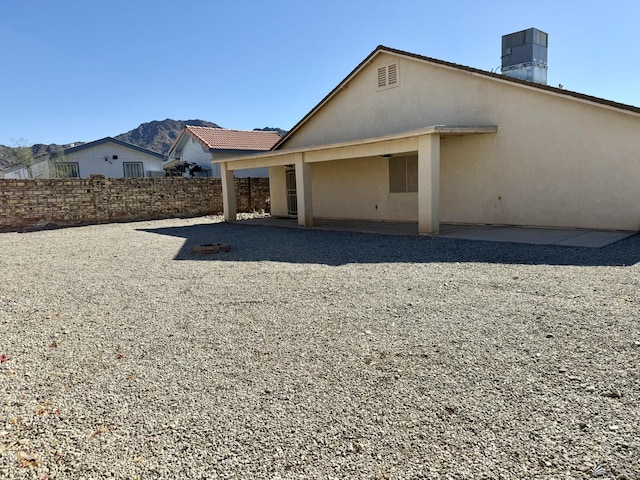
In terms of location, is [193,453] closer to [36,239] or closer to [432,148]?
[432,148]

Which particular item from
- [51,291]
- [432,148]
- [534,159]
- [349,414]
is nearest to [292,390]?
[349,414]

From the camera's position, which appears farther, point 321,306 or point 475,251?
point 475,251

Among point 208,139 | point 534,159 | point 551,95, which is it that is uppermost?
point 208,139

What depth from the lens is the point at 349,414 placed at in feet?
8.49

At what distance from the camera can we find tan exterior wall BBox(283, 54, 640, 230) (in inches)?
380

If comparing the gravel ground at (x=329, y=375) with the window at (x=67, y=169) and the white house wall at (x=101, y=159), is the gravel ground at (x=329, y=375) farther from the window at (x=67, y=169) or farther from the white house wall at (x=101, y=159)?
the window at (x=67, y=169)

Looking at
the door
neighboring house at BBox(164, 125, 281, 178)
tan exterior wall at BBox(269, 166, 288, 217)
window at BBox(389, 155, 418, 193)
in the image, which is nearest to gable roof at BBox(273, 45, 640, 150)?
tan exterior wall at BBox(269, 166, 288, 217)

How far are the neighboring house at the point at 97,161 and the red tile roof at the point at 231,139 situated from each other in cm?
563

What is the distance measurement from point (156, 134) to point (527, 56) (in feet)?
348

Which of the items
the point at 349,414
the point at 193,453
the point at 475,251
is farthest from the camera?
the point at 475,251

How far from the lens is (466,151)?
12.1 meters

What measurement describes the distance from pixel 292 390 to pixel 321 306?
78.5 inches

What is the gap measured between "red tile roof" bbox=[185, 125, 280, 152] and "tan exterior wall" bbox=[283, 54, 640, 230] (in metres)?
12.2

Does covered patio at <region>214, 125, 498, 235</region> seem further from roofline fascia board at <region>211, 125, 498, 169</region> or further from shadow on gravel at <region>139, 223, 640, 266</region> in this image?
shadow on gravel at <region>139, 223, 640, 266</region>
